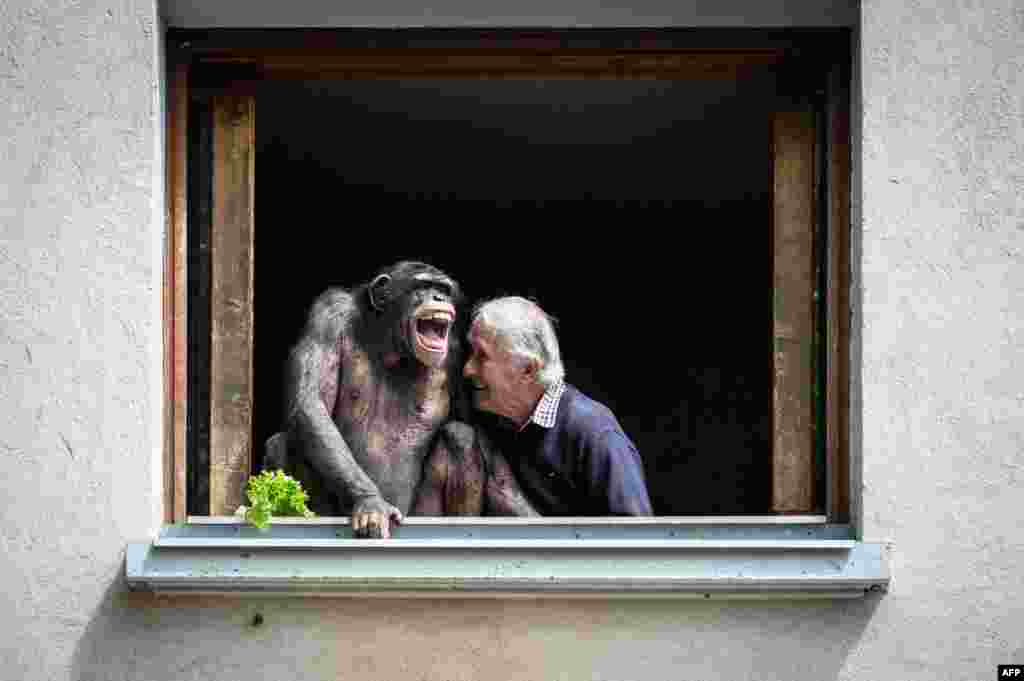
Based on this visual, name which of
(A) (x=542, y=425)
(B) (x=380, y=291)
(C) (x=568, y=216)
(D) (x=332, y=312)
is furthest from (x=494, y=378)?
(C) (x=568, y=216)

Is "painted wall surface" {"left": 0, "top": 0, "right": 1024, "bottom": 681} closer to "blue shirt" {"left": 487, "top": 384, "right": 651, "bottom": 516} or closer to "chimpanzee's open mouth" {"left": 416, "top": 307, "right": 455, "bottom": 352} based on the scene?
"blue shirt" {"left": 487, "top": 384, "right": 651, "bottom": 516}

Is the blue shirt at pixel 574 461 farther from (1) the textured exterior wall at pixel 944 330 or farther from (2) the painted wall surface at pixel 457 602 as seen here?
(1) the textured exterior wall at pixel 944 330

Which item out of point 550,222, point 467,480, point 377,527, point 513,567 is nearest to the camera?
point 513,567

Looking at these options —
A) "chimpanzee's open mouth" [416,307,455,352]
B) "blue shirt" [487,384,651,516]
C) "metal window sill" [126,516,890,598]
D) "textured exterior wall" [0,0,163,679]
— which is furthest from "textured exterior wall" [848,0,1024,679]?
"textured exterior wall" [0,0,163,679]

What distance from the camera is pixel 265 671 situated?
19.0 ft

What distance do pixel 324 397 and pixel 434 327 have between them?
1.52 ft

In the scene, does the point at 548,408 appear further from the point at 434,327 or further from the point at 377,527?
the point at 377,527

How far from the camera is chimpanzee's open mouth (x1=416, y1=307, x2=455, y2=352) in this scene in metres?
6.14

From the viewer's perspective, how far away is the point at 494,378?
6.13 m

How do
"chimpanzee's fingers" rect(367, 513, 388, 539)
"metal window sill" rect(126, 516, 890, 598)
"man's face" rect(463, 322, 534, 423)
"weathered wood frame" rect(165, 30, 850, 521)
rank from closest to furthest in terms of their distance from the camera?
"metal window sill" rect(126, 516, 890, 598)
"chimpanzee's fingers" rect(367, 513, 388, 539)
"weathered wood frame" rect(165, 30, 850, 521)
"man's face" rect(463, 322, 534, 423)

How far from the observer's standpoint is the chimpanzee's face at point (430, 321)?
6133 millimetres

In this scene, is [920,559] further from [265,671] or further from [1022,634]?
[265,671]

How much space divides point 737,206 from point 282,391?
1.77m

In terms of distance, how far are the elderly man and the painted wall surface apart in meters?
0.45
